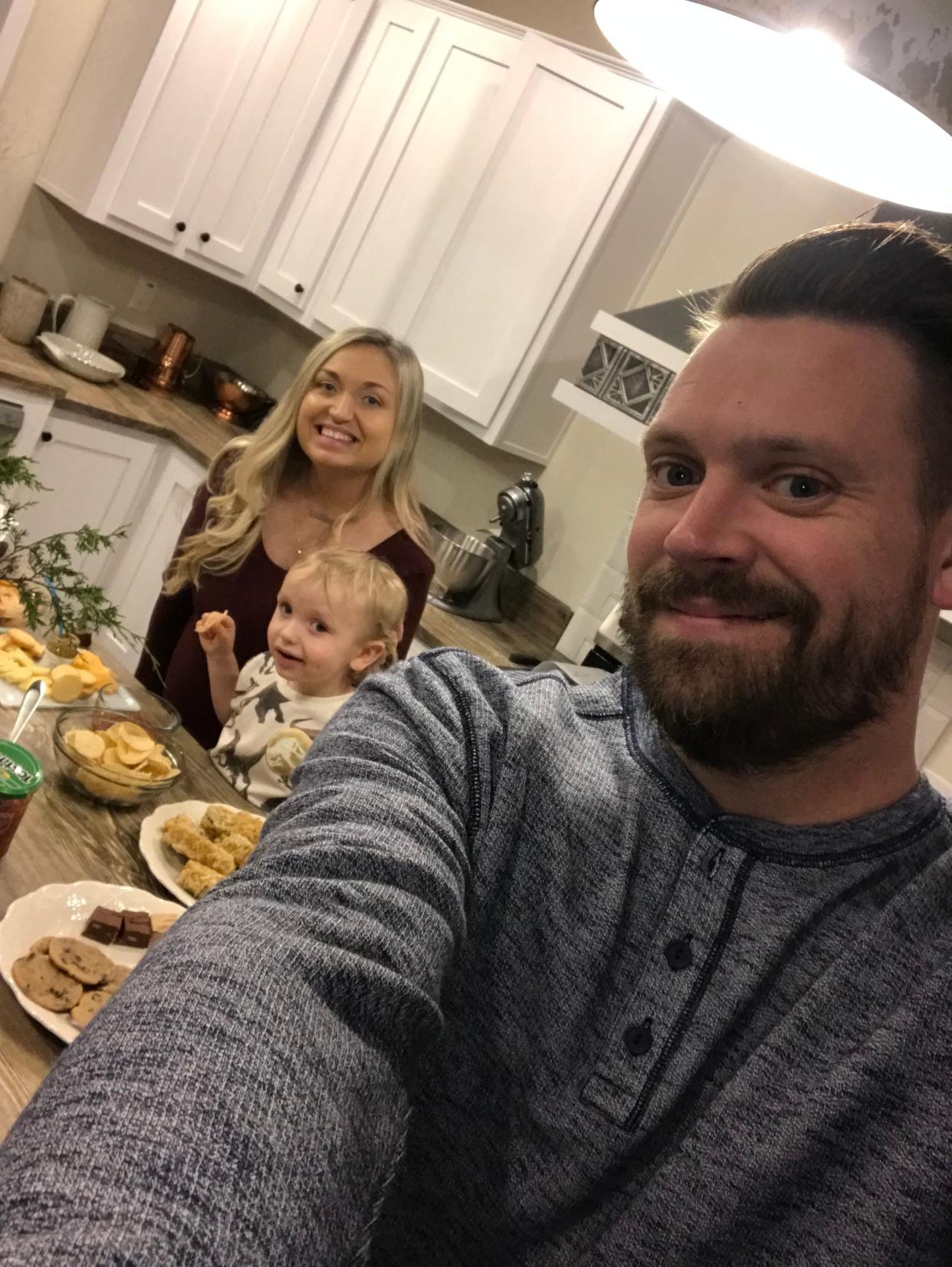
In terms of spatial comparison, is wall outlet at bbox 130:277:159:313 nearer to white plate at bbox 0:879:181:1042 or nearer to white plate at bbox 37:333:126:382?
white plate at bbox 37:333:126:382

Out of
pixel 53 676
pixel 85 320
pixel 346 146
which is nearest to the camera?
pixel 53 676

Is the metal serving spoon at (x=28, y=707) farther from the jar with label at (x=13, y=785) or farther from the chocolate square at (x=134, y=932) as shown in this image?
the chocolate square at (x=134, y=932)

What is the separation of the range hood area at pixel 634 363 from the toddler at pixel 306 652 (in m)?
0.97

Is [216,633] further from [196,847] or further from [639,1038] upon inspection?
[639,1038]

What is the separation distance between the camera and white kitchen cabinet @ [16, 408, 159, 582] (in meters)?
3.36

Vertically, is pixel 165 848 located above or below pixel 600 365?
below

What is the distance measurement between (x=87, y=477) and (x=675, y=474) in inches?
120

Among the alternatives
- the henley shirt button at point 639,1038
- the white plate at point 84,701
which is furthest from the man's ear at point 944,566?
the white plate at point 84,701

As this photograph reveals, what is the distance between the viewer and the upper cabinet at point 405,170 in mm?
2949

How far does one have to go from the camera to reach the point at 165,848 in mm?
1225

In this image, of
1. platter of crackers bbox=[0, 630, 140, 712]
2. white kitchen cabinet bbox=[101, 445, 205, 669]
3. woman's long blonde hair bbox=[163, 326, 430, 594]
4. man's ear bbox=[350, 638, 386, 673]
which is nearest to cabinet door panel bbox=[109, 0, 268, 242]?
white kitchen cabinet bbox=[101, 445, 205, 669]

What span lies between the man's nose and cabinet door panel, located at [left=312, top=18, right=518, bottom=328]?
264 cm

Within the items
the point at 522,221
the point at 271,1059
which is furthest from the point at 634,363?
the point at 271,1059

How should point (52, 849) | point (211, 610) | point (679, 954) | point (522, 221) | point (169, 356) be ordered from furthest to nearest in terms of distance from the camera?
point (169, 356) < point (522, 221) < point (211, 610) < point (52, 849) < point (679, 954)
